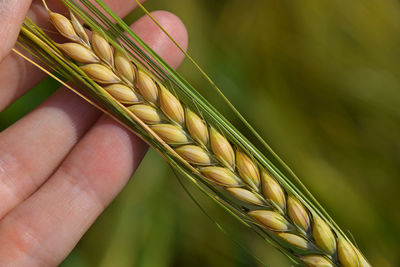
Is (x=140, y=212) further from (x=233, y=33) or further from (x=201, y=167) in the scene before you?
(x=233, y=33)

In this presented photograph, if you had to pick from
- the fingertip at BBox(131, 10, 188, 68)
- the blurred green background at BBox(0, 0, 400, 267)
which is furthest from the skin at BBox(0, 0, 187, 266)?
the blurred green background at BBox(0, 0, 400, 267)

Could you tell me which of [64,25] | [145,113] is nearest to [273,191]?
[145,113]

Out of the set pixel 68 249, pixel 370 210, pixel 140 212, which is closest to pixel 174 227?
pixel 140 212

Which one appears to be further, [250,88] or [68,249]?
[250,88]

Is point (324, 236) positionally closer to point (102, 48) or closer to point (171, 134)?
point (171, 134)

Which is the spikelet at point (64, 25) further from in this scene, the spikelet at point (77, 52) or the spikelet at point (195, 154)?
the spikelet at point (195, 154)

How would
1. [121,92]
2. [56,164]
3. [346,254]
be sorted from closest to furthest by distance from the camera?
[346,254] < [121,92] < [56,164]
